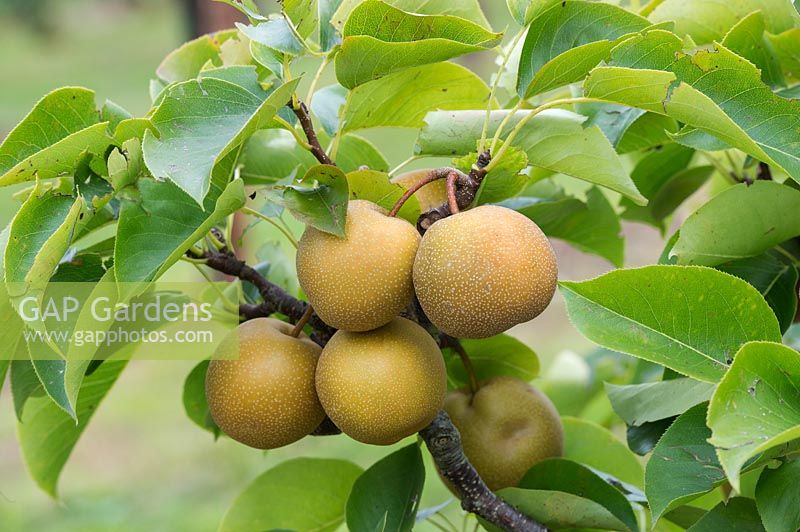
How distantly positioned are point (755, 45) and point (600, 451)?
22.2 inches

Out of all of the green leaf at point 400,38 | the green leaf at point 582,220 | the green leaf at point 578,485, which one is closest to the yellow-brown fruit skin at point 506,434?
the green leaf at point 578,485

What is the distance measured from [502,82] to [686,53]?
0.31 metres

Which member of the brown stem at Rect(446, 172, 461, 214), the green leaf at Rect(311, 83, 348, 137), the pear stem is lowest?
the pear stem

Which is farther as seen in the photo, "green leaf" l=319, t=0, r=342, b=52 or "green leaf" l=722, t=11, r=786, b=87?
"green leaf" l=722, t=11, r=786, b=87

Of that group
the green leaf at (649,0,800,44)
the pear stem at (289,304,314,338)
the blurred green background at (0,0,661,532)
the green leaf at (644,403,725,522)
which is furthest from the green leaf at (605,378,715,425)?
the blurred green background at (0,0,661,532)

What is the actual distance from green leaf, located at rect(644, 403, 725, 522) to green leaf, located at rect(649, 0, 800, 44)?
1.82 feet

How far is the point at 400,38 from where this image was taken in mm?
904

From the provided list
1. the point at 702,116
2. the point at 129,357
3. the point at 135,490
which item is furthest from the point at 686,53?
the point at 135,490

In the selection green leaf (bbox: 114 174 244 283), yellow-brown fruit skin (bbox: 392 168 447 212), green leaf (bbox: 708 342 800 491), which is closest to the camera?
green leaf (bbox: 708 342 800 491)

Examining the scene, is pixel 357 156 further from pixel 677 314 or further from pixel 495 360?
pixel 677 314

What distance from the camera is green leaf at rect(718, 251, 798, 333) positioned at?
1079mm

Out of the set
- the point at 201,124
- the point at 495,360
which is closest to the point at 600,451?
the point at 495,360

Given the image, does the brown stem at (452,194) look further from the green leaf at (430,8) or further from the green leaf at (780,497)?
the green leaf at (780,497)

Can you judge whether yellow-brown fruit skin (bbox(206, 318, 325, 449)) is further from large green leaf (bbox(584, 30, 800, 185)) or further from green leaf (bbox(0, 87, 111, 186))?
large green leaf (bbox(584, 30, 800, 185))
